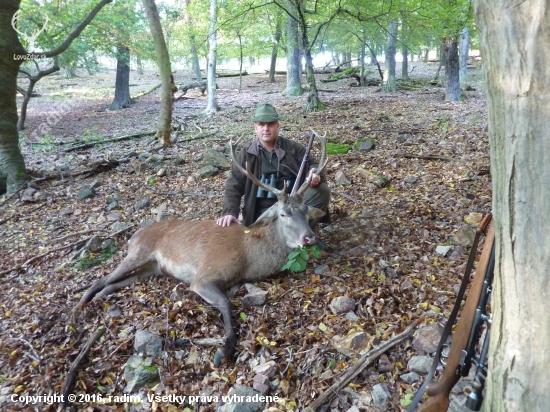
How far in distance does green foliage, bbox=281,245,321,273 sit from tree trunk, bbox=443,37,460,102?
11248 mm

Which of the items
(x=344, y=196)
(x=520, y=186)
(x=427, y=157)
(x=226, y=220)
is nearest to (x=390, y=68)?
(x=427, y=157)

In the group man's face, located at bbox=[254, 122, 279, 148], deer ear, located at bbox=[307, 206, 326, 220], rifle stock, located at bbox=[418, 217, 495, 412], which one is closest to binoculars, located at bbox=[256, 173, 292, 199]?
man's face, located at bbox=[254, 122, 279, 148]

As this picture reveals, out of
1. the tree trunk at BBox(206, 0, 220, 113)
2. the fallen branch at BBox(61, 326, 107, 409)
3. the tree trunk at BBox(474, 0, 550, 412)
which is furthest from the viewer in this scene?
the tree trunk at BBox(206, 0, 220, 113)

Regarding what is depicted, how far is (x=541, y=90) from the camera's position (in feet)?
4.50

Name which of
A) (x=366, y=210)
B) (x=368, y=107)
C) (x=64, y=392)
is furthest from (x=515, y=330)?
(x=368, y=107)

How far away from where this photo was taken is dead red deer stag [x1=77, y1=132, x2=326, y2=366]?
4.09 meters

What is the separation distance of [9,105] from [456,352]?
8.96 metres

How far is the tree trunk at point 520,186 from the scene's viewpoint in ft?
4.53

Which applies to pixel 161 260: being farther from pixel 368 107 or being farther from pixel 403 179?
pixel 368 107

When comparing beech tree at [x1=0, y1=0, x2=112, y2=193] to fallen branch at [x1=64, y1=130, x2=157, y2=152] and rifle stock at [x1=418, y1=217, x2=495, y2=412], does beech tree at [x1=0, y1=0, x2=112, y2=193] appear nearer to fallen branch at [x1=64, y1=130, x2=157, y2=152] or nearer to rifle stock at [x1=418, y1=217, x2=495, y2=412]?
fallen branch at [x1=64, y1=130, x2=157, y2=152]

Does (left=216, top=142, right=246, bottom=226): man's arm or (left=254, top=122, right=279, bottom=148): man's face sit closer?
(left=254, top=122, right=279, bottom=148): man's face

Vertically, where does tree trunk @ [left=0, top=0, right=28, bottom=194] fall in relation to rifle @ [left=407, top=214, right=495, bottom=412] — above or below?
above

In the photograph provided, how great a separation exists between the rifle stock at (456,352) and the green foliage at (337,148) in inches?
235

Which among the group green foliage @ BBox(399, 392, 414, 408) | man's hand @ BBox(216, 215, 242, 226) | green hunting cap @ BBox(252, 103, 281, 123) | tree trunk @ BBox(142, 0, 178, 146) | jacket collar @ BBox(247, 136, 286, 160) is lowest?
green foliage @ BBox(399, 392, 414, 408)
